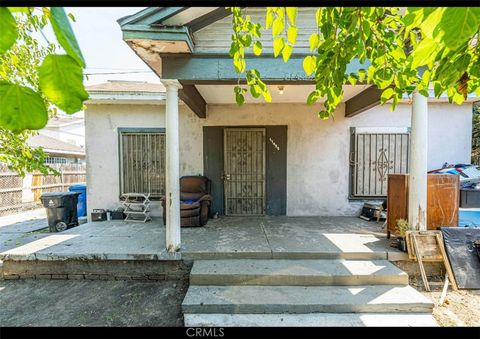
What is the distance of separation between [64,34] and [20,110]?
0.66 feet

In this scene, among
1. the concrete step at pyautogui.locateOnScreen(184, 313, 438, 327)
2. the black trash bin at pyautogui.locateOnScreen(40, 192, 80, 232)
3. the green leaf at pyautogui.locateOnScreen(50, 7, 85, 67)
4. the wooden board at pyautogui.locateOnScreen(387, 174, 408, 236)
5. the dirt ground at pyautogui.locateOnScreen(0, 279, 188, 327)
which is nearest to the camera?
the green leaf at pyautogui.locateOnScreen(50, 7, 85, 67)

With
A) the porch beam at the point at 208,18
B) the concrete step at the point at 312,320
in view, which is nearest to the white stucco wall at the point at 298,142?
the porch beam at the point at 208,18

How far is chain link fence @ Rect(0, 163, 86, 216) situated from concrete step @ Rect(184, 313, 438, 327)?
6197 millimetres

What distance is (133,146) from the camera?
18.4 feet

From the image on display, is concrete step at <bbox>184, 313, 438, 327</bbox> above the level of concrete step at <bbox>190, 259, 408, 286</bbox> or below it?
below

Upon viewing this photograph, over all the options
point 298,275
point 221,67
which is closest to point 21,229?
point 221,67

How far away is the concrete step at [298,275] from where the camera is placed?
2844 millimetres

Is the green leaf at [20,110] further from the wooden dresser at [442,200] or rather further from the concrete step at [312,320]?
the wooden dresser at [442,200]

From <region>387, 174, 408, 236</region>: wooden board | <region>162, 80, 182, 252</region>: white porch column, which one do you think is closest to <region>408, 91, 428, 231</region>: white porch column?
<region>387, 174, 408, 236</region>: wooden board

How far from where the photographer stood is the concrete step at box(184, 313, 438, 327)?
2295 mm

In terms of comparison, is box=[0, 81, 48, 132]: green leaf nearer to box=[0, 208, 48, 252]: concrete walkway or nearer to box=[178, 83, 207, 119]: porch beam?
box=[178, 83, 207, 119]: porch beam

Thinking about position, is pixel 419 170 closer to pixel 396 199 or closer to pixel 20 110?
pixel 396 199

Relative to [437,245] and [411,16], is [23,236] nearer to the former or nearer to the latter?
[411,16]

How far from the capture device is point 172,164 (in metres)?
3.30
